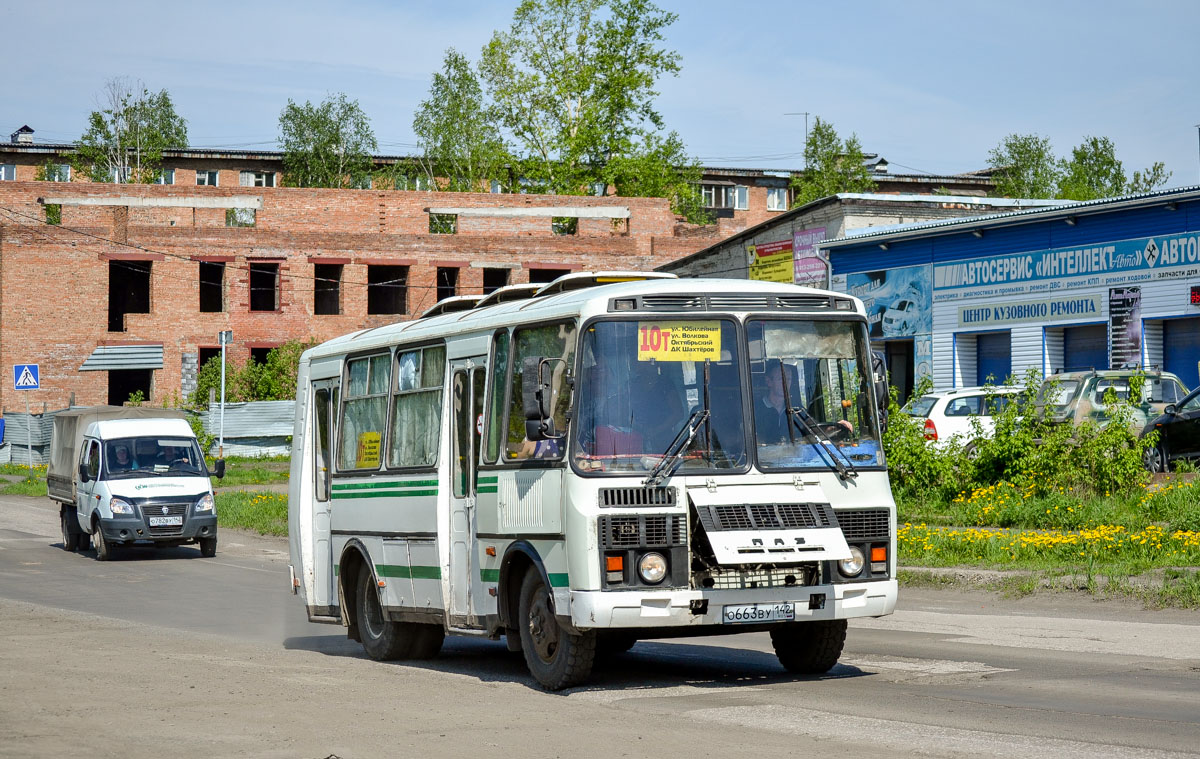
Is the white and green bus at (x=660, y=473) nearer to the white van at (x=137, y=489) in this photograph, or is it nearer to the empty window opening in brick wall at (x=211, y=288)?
the white van at (x=137, y=489)

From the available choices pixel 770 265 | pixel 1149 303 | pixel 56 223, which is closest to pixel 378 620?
pixel 1149 303

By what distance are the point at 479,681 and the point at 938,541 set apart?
30.0 ft

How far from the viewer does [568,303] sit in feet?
33.1

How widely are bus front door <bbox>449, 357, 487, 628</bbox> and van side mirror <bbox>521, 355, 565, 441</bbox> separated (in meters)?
1.49

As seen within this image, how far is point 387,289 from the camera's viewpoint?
2653 inches

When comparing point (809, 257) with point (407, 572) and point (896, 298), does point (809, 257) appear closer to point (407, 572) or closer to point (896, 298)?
point (896, 298)

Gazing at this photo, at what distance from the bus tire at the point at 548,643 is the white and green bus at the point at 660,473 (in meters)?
0.01

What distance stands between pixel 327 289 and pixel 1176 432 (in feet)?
157

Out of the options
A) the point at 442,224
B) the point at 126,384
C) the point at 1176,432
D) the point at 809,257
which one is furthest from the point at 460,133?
the point at 1176,432

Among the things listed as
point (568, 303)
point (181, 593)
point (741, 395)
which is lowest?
point (181, 593)

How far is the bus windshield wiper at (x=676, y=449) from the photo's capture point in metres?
9.48

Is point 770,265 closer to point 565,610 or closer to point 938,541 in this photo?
point 938,541

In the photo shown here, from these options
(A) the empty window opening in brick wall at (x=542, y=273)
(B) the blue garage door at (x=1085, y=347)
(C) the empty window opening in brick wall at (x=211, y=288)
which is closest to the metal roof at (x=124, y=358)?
(C) the empty window opening in brick wall at (x=211, y=288)

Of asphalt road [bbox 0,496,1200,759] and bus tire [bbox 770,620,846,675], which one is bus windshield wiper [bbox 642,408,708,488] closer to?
asphalt road [bbox 0,496,1200,759]
